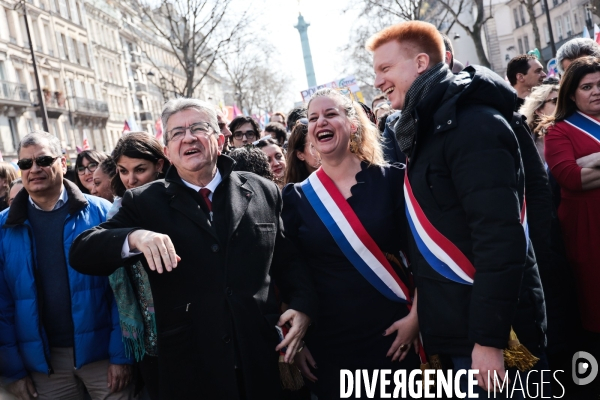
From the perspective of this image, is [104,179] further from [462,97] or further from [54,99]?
[54,99]

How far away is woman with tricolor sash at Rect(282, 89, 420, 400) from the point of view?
340 centimetres

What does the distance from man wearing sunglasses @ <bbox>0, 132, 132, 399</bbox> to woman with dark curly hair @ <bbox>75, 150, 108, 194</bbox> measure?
2101 millimetres

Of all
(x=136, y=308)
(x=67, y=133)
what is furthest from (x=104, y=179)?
(x=67, y=133)

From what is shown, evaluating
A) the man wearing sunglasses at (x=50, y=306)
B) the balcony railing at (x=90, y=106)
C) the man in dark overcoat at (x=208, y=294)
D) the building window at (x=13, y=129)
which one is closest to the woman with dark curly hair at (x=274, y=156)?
the man wearing sunglasses at (x=50, y=306)

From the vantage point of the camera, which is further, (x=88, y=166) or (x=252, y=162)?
(x=88, y=166)

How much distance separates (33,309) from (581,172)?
12.0 feet

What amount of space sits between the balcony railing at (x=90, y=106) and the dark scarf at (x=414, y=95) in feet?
154

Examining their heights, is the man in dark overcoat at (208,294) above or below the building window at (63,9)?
below

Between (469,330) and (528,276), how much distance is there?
0.39m

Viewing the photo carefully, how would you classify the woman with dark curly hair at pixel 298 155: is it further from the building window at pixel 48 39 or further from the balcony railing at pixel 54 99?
the building window at pixel 48 39

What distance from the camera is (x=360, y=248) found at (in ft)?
11.1

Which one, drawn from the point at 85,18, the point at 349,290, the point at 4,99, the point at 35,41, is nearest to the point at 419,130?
the point at 349,290

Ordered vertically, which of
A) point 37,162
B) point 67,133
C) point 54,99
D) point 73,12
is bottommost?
point 37,162

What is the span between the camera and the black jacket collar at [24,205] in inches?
152
